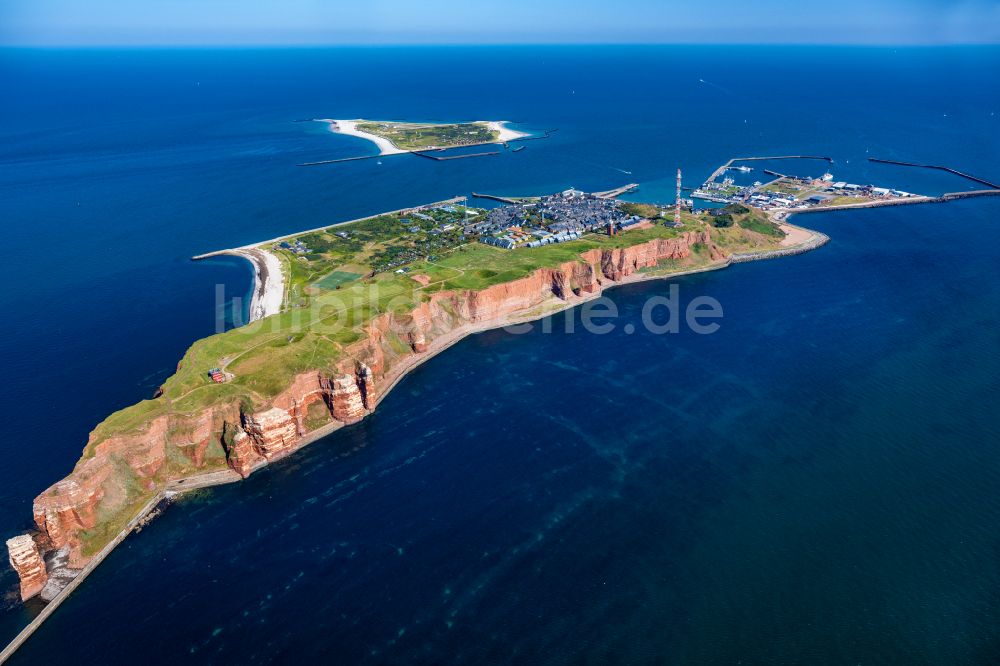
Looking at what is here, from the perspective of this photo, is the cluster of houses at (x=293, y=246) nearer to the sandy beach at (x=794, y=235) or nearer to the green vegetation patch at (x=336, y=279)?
the green vegetation patch at (x=336, y=279)

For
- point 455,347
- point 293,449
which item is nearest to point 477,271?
point 455,347

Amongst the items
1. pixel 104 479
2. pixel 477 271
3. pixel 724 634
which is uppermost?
pixel 477 271

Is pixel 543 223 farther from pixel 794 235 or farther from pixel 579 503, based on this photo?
pixel 579 503

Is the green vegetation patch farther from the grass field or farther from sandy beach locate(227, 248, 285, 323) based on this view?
sandy beach locate(227, 248, 285, 323)

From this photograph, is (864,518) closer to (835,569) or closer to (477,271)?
(835,569)

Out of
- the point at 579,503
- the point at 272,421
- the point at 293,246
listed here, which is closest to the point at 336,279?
the point at 293,246

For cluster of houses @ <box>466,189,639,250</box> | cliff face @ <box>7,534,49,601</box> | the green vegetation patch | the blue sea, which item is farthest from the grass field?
cliff face @ <box>7,534,49,601</box>
